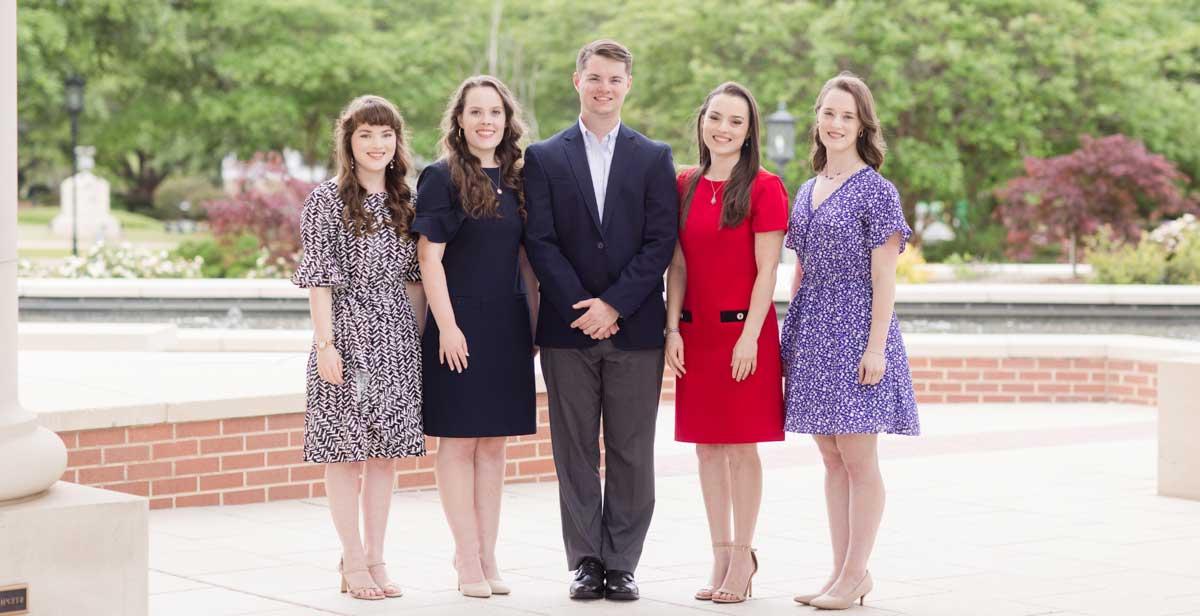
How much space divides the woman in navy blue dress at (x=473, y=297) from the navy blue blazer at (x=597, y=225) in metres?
0.09

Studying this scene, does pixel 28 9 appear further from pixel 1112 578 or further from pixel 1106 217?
pixel 1112 578

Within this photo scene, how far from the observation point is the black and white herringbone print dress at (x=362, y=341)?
17.7 feet

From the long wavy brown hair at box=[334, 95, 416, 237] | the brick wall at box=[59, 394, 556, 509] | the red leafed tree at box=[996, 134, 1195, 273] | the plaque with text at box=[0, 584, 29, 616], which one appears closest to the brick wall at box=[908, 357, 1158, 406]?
the brick wall at box=[59, 394, 556, 509]

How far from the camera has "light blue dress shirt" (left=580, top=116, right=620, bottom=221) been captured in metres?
5.48

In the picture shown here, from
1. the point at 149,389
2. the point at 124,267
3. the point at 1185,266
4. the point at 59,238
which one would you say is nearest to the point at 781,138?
the point at 1185,266

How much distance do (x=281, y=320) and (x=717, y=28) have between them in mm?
14645

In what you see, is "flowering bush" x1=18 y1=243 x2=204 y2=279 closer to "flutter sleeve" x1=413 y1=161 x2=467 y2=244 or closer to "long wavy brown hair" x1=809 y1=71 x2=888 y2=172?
"flutter sleeve" x1=413 y1=161 x2=467 y2=244

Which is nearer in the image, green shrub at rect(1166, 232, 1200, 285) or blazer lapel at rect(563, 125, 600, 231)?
blazer lapel at rect(563, 125, 600, 231)

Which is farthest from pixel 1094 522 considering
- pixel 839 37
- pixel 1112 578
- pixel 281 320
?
pixel 839 37

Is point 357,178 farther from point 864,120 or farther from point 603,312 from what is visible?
point 864,120

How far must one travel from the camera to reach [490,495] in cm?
562

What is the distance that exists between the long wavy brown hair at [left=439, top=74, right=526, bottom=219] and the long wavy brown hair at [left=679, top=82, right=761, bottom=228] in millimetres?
615

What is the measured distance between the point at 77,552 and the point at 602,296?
1.92m

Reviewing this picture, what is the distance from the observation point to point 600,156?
5.52 metres
